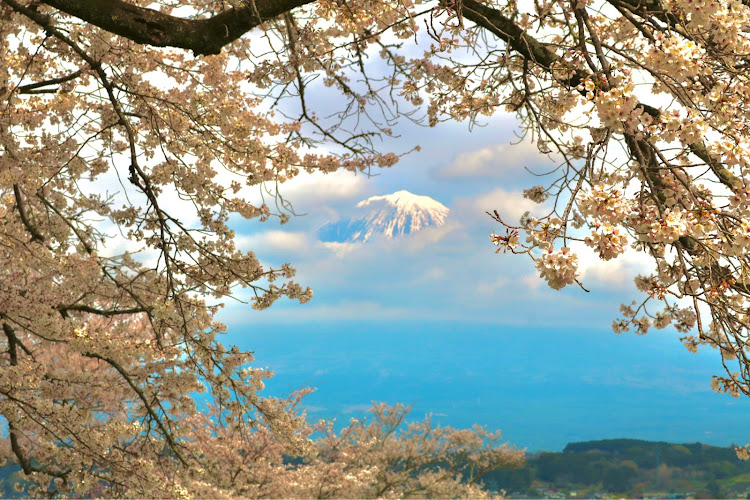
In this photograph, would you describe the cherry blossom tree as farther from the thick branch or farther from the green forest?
the green forest

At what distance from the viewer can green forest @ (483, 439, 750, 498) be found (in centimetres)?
1205

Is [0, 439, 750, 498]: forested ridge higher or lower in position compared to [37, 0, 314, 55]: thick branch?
lower

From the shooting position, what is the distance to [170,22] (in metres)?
3.46

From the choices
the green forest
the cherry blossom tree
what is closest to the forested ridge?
the green forest

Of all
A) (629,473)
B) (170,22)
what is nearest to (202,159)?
(170,22)

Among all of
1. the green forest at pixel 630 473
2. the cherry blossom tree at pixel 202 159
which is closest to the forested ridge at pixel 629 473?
the green forest at pixel 630 473

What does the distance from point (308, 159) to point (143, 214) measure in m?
1.68

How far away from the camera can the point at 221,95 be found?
5652mm

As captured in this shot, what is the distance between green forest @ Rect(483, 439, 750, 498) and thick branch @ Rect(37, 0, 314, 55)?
1076 centimetres

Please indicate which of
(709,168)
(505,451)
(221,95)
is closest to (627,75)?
(709,168)

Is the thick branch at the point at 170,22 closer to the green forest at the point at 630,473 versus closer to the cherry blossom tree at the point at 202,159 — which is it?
the cherry blossom tree at the point at 202,159

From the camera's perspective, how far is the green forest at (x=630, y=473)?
39.5 ft

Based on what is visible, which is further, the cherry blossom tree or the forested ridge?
the forested ridge

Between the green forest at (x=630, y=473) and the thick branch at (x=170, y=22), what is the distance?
10.8 meters
